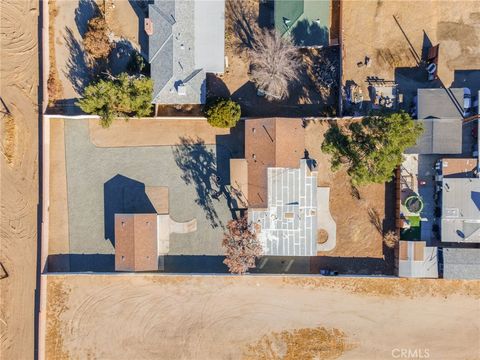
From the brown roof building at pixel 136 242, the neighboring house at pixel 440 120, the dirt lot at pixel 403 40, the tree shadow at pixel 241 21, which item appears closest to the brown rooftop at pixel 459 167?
the neighboring house at pixel 440 120

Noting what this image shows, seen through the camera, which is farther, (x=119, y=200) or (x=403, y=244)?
(x=119, y=200)

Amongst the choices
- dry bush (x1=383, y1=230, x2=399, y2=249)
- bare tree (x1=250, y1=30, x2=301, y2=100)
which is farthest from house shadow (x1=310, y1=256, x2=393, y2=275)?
bare tree (x1=250, y1=30, x2=301, y2=100)

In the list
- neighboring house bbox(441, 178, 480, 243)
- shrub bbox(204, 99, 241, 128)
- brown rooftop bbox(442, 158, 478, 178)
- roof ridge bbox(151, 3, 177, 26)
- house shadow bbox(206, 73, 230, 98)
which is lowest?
neighboring house bbox(441, 178, 480, 243)

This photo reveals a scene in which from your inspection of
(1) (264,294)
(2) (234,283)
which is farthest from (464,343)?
(2) (234,283)

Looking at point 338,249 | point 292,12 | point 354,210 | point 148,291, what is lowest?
point 148,291

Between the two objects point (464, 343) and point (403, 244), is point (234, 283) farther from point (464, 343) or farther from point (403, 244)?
point (464, 343)

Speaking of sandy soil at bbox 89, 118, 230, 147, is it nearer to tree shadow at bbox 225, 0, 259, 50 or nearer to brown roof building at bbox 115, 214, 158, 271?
brown roof building at bbox 115, 214, 158, 271
